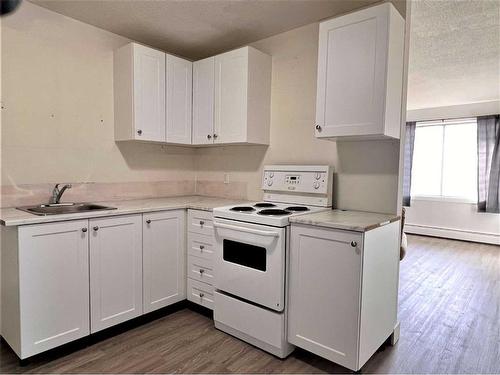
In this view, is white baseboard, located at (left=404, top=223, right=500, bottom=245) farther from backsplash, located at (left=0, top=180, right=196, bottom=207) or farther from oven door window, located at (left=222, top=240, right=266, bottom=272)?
oven door window, located at (left=222, top=240, right=266, bottom=272)

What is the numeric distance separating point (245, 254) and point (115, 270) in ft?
3.00

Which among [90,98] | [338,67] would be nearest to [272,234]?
[338,67]

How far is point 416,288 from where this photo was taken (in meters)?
3.35

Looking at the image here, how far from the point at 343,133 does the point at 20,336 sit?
2.26m

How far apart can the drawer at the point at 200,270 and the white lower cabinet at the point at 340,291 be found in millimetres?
755

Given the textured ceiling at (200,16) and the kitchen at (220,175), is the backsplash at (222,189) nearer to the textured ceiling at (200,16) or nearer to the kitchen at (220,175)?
the kitchen at (220,175)

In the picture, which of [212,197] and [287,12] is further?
[212,197]

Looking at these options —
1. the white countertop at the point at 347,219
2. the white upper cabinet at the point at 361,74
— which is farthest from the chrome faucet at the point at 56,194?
the white upper cabinet at the point at 361,74

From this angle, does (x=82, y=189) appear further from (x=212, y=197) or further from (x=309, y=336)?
(x=309, y=336)

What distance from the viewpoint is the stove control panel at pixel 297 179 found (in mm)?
2379

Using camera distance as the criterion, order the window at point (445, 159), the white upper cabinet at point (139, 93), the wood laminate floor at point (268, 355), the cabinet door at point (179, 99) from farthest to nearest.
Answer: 1. the window at point (445, 159)
2. the cabinet door at point (179, 99)
3. the white upper cabinet at point (139, 93)
4. the wood laminate floor at point (268, 355)

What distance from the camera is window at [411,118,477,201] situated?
5.62 metres

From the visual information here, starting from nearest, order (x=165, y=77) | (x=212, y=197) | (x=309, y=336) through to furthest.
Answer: (x=309, y=336)
(x=165, y=77)
(x=212, y=197)

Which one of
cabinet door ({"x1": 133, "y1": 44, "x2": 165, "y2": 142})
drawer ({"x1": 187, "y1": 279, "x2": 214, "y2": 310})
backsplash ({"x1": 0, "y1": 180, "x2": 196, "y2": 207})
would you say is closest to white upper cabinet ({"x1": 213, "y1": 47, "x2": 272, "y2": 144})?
cabinet door ({"x1": 133, "y1": 44, "x2": 165, "y2": 142})
